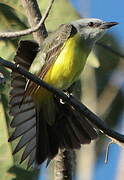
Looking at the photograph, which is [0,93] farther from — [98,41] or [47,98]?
[98,41]

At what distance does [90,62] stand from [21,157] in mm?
438

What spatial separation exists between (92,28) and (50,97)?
1.32 ft

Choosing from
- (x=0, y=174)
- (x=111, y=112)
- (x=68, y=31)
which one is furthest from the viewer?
(x=111, y=112)

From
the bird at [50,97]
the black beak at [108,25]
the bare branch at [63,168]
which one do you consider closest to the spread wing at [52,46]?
the bird at [50,97]

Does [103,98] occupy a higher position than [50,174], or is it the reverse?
[103,98]

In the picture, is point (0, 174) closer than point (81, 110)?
No

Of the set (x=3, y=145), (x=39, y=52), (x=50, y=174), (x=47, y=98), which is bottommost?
(x=50, y=174)

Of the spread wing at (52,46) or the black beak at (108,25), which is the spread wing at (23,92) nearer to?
the spread wing at (52,46)

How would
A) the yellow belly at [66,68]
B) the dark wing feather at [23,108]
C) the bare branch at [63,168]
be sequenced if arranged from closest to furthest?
1. the bare branch at [63,168]
2. the dark wing feather at [23,108]
3. the yellow belly at [66,68]

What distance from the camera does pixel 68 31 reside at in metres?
2.43

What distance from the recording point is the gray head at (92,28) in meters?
2.45

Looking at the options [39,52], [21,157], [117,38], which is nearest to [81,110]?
[21,157]

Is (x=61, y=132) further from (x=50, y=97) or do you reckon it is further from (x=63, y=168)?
(x=63, y=168)

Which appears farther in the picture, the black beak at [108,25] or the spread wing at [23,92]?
the black beak at [108,25]
